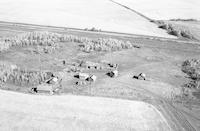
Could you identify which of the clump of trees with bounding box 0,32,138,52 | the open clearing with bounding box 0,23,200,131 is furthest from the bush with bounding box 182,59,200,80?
the clump of trees with bounding box 0,32,138,52

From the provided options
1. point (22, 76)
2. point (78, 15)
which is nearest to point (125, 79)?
point (22, 76)

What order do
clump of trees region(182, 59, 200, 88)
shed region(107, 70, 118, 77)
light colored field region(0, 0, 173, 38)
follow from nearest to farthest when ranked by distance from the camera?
clump of trees region(182, 59, 200, 88), shed region(107, 70, 118, 77), light colored field region(0, 0, 173, 38)

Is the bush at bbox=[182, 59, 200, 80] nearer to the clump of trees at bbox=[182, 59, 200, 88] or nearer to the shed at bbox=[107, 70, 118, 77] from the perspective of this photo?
the clump of trees at bbox=[182, 59, 200, 88]

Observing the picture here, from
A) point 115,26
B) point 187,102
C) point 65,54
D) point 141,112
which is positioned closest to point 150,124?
point 141,112

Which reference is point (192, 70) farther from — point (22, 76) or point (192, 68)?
point (22, 76)

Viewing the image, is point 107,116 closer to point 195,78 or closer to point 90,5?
point 195,78

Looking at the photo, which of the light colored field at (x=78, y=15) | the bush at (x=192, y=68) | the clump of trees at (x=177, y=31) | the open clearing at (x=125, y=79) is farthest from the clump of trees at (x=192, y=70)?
the light colored field at (x=78, y=15)
